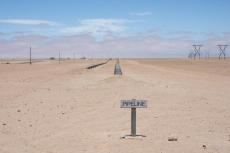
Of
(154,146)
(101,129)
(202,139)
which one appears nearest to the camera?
(154,146)

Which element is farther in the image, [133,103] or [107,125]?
[107,125]

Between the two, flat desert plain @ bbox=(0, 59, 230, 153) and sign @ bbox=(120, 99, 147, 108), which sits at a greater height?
sign @ bbox=(120, 99, 147, 108)

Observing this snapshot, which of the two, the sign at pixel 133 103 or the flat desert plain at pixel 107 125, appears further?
the sign at pixel 133 103

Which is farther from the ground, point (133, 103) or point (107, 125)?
point (133, 103)

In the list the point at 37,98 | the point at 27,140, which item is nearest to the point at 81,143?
the point at 27,140

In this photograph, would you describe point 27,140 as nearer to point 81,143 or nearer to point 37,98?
point 81,143

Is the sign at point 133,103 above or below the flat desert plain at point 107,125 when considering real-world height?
above

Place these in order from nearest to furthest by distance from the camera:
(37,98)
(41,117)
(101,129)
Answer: (101,129)
(41,117)
(37,98)

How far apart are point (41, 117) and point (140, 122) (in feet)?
8.98

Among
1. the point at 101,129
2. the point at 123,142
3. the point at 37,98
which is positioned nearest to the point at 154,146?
the point at 123,142

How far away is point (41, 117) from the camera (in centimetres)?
1331

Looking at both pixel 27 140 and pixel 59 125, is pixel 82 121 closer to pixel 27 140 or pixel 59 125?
pixel 59 125

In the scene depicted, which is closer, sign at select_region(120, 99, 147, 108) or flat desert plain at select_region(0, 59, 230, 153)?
flat desert plain at select_region(0, 59, 230, 153)

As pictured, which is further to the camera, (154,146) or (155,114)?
(155,114)
